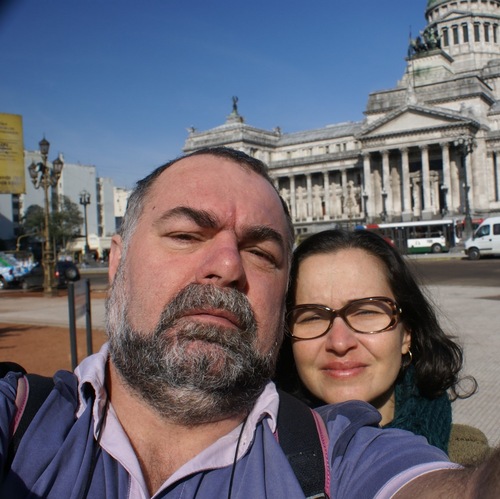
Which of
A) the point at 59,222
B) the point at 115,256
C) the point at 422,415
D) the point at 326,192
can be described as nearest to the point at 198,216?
the point at 115,256

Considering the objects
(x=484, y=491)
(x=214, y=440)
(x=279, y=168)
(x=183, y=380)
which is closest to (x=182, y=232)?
(x=183, y=380)

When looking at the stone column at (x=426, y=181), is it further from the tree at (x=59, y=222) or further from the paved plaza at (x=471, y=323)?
the tree at (x=59, y=222)

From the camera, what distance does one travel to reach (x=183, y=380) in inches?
75.3

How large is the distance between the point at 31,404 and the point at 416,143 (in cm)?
5851

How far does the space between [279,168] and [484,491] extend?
235 feet

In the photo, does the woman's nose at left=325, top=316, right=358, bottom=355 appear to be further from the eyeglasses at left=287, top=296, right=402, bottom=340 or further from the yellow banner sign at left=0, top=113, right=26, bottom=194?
the yellow banner sign at left=0, top=113, right=26, bottom=194

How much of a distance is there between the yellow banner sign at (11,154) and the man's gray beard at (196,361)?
17.4 metres

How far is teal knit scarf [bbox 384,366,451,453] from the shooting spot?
2.60 m

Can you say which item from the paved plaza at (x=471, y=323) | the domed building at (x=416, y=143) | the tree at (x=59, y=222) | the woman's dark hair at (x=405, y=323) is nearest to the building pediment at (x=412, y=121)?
the domed building at (x=416, y=143)

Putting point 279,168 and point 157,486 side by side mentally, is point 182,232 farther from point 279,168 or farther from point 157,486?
point 279,168

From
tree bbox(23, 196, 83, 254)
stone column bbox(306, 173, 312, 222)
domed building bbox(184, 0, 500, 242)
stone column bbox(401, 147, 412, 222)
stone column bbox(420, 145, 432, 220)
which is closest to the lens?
domed building bbox(184, 0, 500, 242)

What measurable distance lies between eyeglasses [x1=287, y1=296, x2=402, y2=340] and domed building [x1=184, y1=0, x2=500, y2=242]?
44329mm

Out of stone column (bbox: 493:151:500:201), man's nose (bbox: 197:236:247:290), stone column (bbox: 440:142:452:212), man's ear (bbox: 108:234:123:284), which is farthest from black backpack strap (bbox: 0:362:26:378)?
stone column (bbox: 493:151:500:201)

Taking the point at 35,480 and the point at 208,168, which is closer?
the point at 35,480
